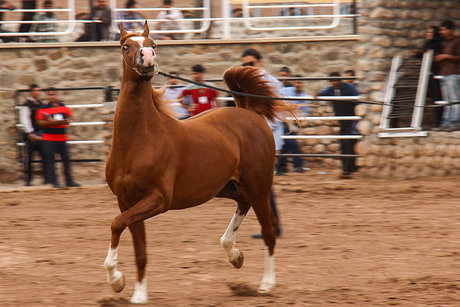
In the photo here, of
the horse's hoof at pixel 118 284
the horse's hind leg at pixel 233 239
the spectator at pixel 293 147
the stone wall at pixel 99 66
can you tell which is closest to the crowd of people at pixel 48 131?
the stone wall at pixel 99 66

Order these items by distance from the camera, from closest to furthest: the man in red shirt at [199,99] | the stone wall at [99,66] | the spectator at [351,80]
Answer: the man in red shirt at [199,99] < the spectator at [351,80] < the stone wall at [99,66]

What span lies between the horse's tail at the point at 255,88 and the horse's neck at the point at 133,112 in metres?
1.51

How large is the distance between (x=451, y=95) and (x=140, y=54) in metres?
8.30

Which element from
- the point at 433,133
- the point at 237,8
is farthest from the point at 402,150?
the point at 237,8

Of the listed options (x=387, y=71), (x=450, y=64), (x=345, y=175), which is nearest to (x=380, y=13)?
(x=387, y=71)

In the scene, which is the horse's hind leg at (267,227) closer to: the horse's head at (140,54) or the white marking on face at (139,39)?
the horse's head at (140,54)

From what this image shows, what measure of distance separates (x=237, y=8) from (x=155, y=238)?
875cm

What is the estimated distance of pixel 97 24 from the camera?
47.3 ft

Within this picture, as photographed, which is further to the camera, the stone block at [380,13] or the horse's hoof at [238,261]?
the stone block at [380,13]

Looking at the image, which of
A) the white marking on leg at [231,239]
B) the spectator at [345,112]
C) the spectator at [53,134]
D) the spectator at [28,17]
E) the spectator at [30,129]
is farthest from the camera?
the spectator at [28,17]

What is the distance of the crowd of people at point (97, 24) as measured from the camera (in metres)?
14.3

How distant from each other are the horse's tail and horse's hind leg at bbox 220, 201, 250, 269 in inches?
36.1

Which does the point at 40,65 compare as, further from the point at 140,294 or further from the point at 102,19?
the point at 140,294

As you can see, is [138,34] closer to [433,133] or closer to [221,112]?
[221,112]
